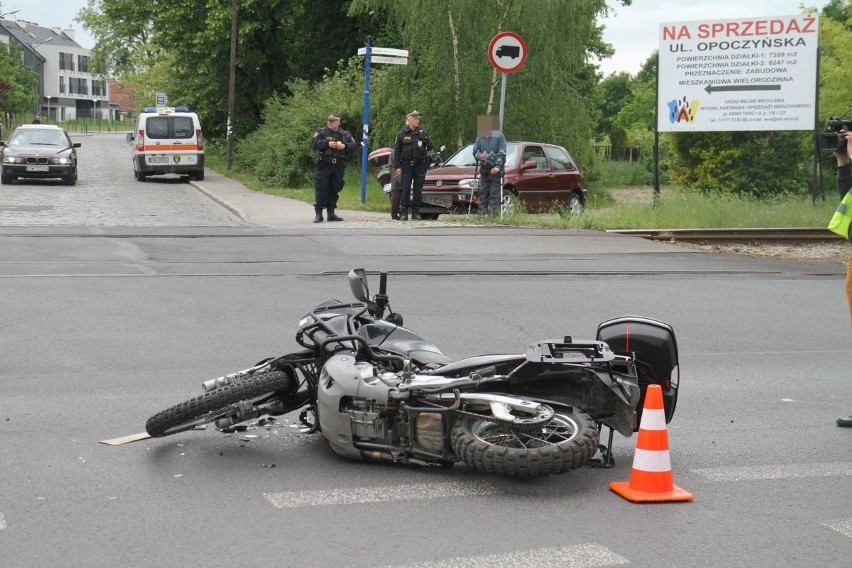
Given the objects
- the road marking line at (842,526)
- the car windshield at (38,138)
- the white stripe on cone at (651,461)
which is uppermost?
the car windshield at (38,138)

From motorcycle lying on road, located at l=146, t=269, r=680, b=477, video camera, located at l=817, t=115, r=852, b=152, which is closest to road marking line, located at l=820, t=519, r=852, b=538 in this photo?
motorcycle lying on road, located at l=146, t=269, r=680, b=477

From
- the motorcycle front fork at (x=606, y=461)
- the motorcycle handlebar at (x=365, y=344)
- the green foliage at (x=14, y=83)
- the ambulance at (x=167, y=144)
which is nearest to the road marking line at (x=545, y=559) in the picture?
the motorcycle front fork at (x=606, y=461)

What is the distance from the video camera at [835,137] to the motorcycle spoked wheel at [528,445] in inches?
118

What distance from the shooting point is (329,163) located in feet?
64.7

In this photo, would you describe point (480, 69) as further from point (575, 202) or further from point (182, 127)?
point (182, 127)

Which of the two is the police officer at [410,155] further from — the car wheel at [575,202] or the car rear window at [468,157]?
the car wheel at [575,202]

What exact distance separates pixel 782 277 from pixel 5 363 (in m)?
9.51

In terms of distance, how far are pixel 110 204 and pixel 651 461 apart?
2053 cm

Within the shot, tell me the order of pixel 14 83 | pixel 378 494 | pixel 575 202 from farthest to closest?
pixel 14 83 < pixel 575 202 < pixel 378 494

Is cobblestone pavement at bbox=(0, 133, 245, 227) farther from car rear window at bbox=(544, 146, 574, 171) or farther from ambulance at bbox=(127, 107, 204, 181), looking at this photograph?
car rear window at bbox=(544, 146, 574, 171)

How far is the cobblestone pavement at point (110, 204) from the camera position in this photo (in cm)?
2011

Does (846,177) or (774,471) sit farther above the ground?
(846,177)

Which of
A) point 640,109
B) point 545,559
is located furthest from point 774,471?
point 640,109

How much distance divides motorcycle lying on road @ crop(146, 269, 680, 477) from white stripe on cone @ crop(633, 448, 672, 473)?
23cm
